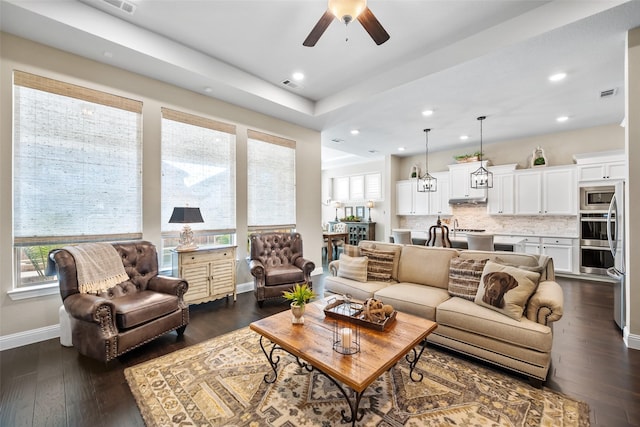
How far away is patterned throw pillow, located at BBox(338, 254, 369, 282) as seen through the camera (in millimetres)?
3359

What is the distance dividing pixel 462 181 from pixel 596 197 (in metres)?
2.38

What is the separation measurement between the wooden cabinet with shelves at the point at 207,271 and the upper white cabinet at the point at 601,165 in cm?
657

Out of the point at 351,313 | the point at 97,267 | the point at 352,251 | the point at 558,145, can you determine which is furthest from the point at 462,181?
the point at 97,267

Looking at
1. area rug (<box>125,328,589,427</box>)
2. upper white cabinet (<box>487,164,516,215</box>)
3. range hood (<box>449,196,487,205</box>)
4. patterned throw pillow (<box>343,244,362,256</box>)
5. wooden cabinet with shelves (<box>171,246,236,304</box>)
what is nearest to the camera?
area rug (<box>125,328,589,427</box>)

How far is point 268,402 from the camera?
1.83m

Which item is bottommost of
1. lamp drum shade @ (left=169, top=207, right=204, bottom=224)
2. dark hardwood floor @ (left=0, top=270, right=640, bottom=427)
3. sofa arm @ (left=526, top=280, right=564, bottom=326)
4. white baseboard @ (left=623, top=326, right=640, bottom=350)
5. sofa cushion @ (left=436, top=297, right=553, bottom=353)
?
dark hardwood floor @ (left=0, top=270, right=640, bottom=427)

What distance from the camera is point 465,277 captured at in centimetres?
275

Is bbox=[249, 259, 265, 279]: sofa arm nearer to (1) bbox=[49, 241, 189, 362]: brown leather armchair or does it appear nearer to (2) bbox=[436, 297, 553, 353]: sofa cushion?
(1) bbox=[49, 241, 189, 362]: brown leather armchair

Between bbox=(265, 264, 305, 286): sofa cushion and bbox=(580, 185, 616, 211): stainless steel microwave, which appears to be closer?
bbox=(265, 264, 305, 286): sofa cushion

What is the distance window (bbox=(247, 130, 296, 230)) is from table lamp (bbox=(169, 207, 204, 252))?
110cm

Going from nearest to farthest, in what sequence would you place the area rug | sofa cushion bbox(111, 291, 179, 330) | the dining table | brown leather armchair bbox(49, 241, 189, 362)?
the area rug → brown leather armchair bbox(49, 241, 189, 362) → sofa cushion bbox(111, 291, 179, 330) → the dining table

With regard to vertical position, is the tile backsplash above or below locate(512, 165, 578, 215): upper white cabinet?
below

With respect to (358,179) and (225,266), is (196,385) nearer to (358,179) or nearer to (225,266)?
(225,266)

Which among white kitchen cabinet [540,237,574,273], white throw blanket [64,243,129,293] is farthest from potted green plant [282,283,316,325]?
white kitchen cabinet [540,237,574,273]
